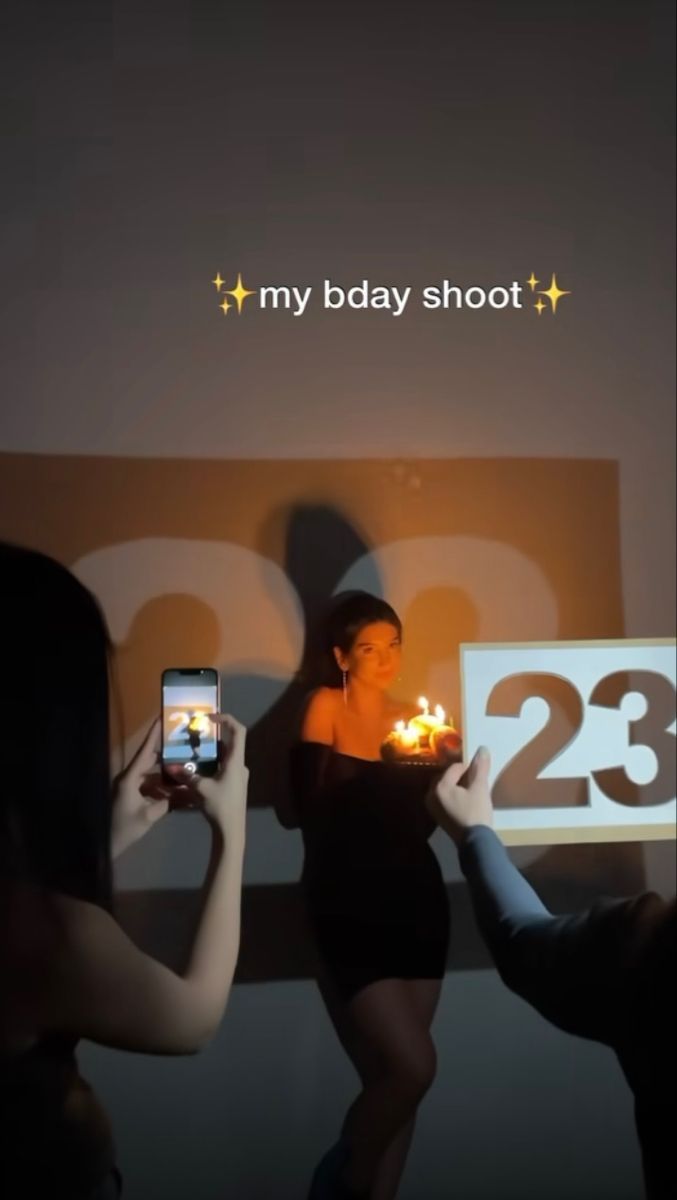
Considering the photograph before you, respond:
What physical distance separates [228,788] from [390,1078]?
366 mm

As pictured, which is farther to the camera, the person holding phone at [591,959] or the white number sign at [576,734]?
the white number sign at [576,734]

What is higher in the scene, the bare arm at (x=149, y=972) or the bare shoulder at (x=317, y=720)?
the bare shoulder at (x=317, y=720)

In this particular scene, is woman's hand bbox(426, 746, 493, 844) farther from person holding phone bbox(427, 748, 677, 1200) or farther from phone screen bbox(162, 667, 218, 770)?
phone screen bbox(162, 667, 218, 770)

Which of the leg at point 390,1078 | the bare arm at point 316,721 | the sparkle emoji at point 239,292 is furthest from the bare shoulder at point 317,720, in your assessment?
the sparkle emoji at point 239,292

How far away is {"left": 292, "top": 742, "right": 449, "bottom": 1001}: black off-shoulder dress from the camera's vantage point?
3.42 feet

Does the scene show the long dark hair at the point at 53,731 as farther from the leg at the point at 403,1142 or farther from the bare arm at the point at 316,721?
the leg at the point at 403,1142

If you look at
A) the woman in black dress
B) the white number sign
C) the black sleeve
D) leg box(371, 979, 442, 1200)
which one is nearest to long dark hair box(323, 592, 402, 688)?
the woman in black dress

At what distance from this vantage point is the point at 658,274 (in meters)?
1.11

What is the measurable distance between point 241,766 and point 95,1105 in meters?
0.38

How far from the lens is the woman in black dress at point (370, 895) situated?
3.42 feet

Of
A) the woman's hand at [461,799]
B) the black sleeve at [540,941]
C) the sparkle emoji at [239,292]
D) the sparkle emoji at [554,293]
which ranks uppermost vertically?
the sparkle emoji at [554,293]

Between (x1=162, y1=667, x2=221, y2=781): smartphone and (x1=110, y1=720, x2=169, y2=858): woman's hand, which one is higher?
(x1=162, y1=667, x2=221, y2=781): smartphone

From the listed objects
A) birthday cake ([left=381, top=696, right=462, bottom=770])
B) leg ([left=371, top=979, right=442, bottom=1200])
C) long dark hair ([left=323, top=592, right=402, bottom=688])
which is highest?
long dark hair ([left=323, top=592, right=402, bottom=688])

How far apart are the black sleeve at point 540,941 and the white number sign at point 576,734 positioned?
5cm
